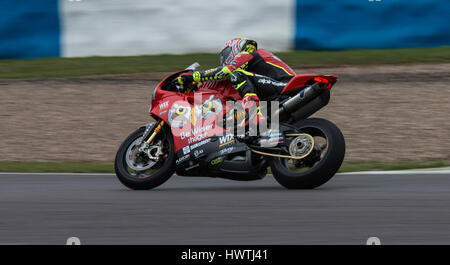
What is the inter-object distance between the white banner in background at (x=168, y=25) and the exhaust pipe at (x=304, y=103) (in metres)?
7.02

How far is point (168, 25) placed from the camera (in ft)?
46.1

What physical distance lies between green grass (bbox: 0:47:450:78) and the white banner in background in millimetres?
213

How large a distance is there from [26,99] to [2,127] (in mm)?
1155

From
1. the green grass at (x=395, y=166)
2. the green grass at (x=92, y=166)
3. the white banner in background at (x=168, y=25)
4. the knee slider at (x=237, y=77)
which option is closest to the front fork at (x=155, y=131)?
the knee slider at (x=237, y=77)

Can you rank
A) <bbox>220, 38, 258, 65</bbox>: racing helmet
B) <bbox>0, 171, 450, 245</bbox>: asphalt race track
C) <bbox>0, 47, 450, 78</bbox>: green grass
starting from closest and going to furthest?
1. <bbox>0, 171, 450, 245</bbox>: asphalt race track
2. <bbox>220, 38, 258, 65</bbox>: racing helmet
3. <bbox>0, 47, 450, 78</bbox>: green grass

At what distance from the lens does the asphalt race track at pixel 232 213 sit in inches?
187

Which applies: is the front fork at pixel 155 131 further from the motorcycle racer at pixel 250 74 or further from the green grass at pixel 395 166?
the green grass at pixel 395 166

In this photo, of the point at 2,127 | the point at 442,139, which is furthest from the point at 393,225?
the point at 2,127

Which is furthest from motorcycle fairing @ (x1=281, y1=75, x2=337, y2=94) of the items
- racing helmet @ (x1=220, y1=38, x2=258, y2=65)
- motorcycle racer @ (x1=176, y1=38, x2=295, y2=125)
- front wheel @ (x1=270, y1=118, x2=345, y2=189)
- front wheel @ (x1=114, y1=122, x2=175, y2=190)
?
front wheel @ (x1=114, y1=122, x2=175, y2=190)

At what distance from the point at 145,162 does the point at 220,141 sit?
767 mm

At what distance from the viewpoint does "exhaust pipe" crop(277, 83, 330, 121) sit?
263 inches

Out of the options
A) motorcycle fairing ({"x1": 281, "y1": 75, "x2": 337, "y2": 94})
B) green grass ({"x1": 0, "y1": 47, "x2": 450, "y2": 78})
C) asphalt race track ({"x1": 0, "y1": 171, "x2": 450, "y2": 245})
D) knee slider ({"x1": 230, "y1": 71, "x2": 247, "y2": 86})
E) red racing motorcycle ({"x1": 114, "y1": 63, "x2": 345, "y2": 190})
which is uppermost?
green grass ({"x1": 0, "y1": 47, "x2": 450, "y2": 78})

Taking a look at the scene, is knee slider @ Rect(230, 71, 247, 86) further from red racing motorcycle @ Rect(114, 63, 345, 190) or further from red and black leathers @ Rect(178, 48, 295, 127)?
red racing motorcycle @ Rect(114, 63, 345, 190)

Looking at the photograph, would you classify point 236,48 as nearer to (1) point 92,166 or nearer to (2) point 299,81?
(2) point 299,81
